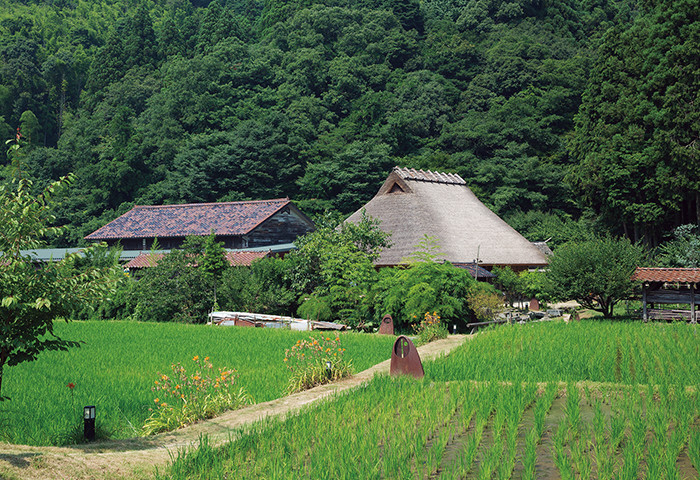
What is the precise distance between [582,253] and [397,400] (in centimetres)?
1183

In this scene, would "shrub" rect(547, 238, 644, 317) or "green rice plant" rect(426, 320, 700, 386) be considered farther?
"shrub" rect(547, 238, 644, 317)

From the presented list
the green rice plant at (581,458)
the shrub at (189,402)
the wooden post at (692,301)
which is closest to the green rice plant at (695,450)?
the green rice plant at (581,458)

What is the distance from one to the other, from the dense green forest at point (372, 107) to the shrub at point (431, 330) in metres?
14.6

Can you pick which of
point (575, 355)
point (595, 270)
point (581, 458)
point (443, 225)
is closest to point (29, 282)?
point (581, 458)

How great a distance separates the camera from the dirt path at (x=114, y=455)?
5316 millimetres

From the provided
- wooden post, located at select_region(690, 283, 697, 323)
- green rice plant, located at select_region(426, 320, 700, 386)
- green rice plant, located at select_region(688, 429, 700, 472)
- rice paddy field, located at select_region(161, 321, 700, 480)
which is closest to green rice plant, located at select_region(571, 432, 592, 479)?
rice paddy field, located at select_region(161, 321, 700, 480)

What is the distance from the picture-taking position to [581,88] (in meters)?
48.7

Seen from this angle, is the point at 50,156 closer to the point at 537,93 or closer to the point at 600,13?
the point at 537,93

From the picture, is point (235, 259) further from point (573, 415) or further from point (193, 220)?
point (573, 415)

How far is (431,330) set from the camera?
1573 cm

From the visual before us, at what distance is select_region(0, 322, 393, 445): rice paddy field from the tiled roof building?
14.1 metres

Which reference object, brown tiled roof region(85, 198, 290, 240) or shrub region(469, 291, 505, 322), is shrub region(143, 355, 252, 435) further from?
brown tiled roof region(85, 198, 290, 240)

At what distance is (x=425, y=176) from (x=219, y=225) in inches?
460

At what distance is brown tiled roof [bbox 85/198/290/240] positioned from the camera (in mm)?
34656
